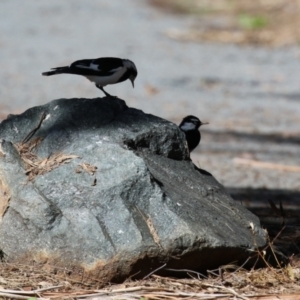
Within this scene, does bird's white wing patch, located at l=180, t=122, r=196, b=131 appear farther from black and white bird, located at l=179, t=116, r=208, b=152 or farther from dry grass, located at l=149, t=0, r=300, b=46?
dry grass, located at l=149, t=0, r=300, b=46

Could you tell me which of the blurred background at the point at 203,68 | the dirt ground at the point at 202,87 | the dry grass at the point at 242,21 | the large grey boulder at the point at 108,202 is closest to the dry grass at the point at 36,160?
the large grey boulder at the point at 108,202

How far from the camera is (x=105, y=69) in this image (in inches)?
242

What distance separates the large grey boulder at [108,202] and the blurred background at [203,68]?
2163 millimetres

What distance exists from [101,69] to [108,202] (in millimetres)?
1893

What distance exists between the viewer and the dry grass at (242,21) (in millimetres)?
19000

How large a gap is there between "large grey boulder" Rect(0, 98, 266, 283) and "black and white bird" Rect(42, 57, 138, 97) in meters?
1.06

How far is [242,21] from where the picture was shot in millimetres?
21641

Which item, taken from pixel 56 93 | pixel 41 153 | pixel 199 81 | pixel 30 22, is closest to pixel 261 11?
pixel 30 22

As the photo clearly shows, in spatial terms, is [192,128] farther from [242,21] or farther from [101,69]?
[242,21]

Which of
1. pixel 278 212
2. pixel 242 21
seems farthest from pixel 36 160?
pixel 242 21

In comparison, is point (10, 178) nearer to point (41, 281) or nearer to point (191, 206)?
point (41, 281)

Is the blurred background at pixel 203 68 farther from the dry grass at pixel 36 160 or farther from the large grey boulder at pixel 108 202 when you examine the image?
the dry grass at pixel 36 160

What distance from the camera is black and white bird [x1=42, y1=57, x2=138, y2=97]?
6035mm

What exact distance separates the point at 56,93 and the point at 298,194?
553 cm
